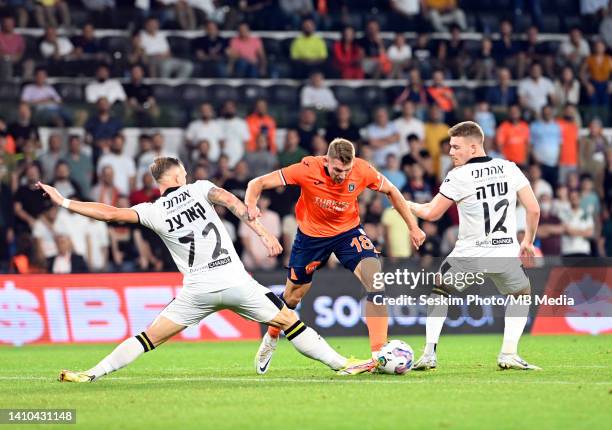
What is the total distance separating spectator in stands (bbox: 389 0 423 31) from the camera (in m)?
26.9

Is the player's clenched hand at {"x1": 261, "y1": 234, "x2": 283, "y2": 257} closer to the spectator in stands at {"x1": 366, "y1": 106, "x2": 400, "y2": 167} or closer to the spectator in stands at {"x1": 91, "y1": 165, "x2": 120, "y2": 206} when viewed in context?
the spectator in stands at {"x1": 91, "y1": 165, "x2": 120, "y2": 206}

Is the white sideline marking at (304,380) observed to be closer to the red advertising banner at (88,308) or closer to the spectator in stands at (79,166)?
the red advertising banner at (88,308)

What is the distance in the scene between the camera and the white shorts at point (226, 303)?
11211 mm

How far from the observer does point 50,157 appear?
20938mm

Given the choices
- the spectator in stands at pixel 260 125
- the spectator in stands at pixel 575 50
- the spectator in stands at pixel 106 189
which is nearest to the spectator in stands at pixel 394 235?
the spectator in stands at pixel 260 125

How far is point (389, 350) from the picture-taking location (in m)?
11.8

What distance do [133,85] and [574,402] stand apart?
15.1 meters

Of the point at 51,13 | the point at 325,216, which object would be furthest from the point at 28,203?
the point at 325,216

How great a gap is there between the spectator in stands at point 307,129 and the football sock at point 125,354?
1099cm

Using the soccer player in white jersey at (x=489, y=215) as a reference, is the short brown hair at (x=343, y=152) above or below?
above

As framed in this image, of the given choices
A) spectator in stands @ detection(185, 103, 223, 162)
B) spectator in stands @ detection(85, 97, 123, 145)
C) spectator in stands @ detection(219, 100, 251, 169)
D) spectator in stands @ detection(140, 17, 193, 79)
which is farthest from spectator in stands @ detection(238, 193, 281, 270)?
spectator in stands @ detection(140, 17, 193, 79)

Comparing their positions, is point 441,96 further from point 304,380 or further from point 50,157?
point 304,380

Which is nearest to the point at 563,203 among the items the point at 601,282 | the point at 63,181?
the point at 601,282

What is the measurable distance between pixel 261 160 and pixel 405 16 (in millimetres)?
6981
